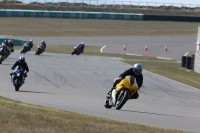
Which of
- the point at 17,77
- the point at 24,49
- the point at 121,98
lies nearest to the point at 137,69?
the point at 121,98

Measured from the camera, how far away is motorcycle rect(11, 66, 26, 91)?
757 inches

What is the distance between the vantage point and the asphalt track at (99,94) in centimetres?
1401

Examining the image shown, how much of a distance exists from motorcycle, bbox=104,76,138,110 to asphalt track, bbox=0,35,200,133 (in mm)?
245

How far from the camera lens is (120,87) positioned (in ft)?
47.4

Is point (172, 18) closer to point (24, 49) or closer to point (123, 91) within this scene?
point (24, 49)

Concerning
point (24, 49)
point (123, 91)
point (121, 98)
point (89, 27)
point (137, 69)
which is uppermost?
point (137, 69)

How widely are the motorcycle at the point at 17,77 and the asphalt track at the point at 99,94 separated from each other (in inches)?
9.0

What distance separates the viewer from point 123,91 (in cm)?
1438

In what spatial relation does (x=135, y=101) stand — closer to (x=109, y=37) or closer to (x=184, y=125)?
(x=184, y=125)

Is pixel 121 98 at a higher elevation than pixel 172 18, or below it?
higher

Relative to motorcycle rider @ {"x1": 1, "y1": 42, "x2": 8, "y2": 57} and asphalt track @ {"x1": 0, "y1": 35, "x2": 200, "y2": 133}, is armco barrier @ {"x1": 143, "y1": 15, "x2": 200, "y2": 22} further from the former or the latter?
motorcycle rider @ {"x1": 1, "y1": 42, "x2": 8, "y2": 57}

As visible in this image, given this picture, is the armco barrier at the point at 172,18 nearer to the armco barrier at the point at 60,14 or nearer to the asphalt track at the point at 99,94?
the armco barrier at the point at 60,14

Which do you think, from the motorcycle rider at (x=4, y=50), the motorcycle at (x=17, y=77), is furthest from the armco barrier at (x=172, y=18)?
the motorcycle at (x=17, y=77)

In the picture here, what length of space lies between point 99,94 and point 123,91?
4985 millimetres
